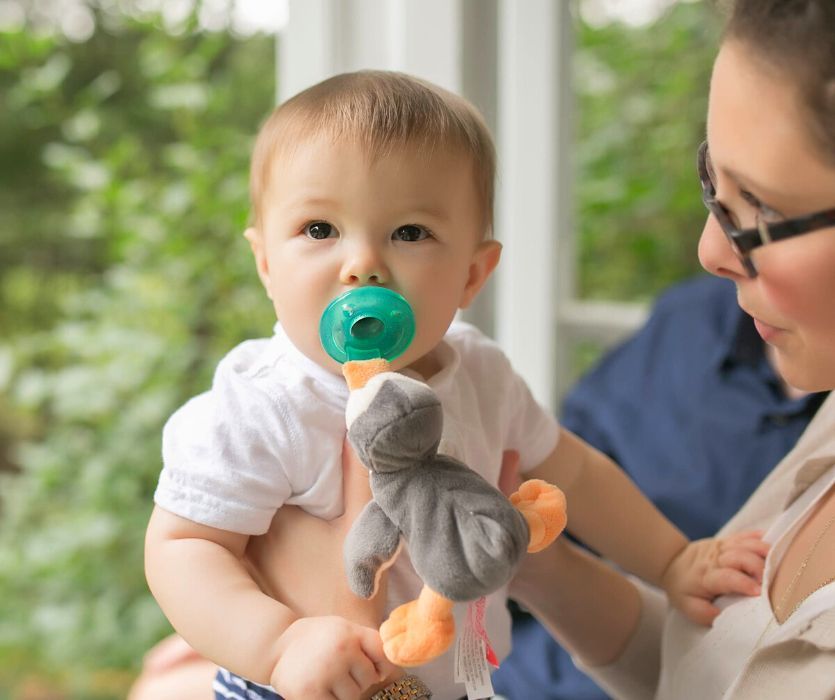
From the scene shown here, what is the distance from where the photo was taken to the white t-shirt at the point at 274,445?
82 cm

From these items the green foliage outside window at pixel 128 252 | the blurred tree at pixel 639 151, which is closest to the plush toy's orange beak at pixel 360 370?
the green foliage outside window at pixel 128 252

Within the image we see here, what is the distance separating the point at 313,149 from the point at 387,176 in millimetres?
67

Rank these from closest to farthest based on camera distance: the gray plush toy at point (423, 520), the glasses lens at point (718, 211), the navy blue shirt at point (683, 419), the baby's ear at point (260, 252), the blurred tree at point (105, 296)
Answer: the gray plush toy at point (423, 520) → the glasses lens at point (718, 211) → the baby's ear at point (260, 252) → the navy blue shirt at point (683, 419) → the blurred tree at point (105, 296)

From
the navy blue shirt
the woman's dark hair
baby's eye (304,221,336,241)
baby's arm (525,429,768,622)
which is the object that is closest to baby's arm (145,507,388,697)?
baby's eye (304,221,336,241)

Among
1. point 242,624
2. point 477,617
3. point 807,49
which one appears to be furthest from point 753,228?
point 242,624

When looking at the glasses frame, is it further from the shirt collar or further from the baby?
the shirt collar

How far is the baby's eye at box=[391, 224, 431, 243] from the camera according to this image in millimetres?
825

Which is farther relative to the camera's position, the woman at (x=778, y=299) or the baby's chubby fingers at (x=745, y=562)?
the baby's chubby fingers at (x=745, y=562)

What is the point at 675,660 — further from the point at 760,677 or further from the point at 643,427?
the point at 643,427

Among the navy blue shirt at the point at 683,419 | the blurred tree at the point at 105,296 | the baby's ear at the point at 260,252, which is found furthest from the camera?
the blurred tree at the point at 105,296

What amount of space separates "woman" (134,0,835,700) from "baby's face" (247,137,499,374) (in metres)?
0.17

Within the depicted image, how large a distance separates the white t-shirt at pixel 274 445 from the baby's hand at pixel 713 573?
10.0 inches

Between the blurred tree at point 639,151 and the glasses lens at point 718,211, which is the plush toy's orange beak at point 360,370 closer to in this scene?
the glasses lens at point 718,211

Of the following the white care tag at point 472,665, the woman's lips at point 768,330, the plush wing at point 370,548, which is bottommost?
the white care tag at point 472,665
